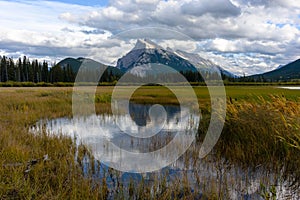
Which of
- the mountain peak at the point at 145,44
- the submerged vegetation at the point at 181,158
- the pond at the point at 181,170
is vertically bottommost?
the pond at the point at 181,170

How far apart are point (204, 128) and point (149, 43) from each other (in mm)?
5542

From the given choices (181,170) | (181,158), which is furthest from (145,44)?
(181,170)

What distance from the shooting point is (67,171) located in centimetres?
724

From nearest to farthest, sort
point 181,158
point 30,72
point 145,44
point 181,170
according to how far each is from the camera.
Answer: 1. point 181,170
2. point 181,158
3. point 145,44
4. point 30,72

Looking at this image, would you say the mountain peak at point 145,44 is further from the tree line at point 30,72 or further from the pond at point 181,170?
the tree line at point 30,72

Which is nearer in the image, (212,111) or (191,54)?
(212,111)

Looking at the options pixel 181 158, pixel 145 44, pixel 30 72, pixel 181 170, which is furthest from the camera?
pixel 30 72

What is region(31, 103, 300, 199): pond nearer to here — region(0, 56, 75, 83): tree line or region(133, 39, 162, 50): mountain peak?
region(133, 39, 162, 50): mountain peak

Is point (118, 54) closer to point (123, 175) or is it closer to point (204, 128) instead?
point (204, 128)

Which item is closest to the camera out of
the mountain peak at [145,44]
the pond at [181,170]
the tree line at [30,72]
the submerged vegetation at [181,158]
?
the submerged vegetation at [181,158]

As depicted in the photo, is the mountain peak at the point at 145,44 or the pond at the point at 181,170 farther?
the mountain peak at the point at 145,44

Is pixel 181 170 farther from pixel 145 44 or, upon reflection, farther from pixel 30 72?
pixel 30 72

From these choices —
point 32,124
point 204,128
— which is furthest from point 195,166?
point 32,124

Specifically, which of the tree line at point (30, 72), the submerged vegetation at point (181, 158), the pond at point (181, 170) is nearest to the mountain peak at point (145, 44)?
the pond at point (181, 170)
